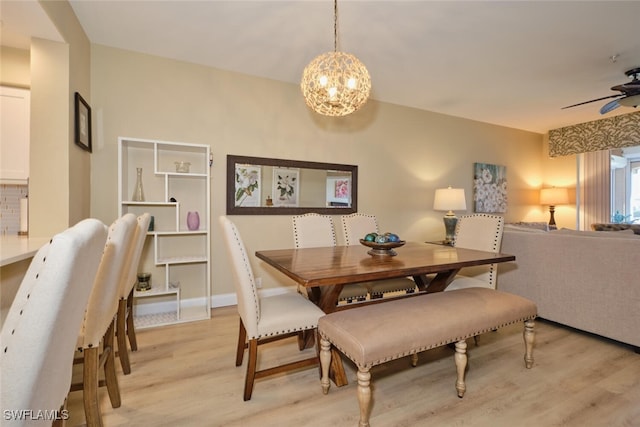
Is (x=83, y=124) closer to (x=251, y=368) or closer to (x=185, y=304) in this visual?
(x=185, y=304)

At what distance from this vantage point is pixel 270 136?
133 inches

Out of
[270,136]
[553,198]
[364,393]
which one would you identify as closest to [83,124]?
[270,136]

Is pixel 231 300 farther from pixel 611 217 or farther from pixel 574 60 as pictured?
pixel 611 217

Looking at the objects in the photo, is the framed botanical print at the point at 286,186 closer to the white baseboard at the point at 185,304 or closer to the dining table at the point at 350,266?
the white baseboard at the point at 185,304

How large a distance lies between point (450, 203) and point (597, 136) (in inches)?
121

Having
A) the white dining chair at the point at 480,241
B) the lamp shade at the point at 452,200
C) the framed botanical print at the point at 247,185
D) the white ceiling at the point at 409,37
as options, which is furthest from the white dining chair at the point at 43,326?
the lamp shade at the point at 452,200

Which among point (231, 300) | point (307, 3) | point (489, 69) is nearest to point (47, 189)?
point (231, 300)

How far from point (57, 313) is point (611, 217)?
7.11 metres

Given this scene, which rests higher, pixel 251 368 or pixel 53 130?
pixel 53 130

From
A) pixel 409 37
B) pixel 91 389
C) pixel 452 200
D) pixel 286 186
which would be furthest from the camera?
pixel 452 200

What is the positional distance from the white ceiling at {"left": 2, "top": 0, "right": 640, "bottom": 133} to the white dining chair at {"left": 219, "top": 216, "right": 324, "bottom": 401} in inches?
69.9

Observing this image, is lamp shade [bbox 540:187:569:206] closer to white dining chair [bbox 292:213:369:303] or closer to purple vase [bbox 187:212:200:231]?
white dining chair [bbox 292:213:369:303]

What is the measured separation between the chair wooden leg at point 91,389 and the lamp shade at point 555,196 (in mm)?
6536

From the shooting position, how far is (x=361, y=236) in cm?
289
